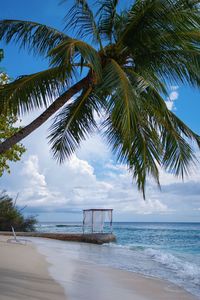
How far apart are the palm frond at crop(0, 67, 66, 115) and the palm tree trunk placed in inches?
9.3

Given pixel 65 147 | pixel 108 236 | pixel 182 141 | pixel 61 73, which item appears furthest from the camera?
pixel 108 236

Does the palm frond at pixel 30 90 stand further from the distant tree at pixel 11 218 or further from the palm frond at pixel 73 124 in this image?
the distant tree at pixel 11 218

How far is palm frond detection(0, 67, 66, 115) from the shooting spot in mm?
6305

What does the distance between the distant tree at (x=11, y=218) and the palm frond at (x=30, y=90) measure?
23.2 meters

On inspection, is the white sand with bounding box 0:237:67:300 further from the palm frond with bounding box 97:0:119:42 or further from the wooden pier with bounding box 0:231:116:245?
the wooden pier with bounding box 0:231:116:245

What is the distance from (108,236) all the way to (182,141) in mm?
17441

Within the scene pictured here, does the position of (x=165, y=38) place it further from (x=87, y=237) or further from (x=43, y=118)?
(x=87, y=237)

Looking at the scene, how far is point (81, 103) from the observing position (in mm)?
7738

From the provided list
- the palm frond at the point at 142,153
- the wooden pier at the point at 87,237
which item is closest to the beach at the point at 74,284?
the palm frond at the point at 142,153

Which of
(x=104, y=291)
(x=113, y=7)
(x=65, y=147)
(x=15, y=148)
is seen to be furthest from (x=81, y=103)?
(x=15, y=148)

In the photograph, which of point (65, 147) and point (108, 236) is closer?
point (65, 147)

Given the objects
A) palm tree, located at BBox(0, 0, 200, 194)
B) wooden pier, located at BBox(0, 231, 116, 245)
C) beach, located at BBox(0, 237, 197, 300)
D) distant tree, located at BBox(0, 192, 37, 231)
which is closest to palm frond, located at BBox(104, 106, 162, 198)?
palm tree, located at BBox(0, 0, 200, 194)

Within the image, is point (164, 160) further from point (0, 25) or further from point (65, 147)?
point (0, 25)

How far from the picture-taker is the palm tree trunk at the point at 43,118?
236 inches
